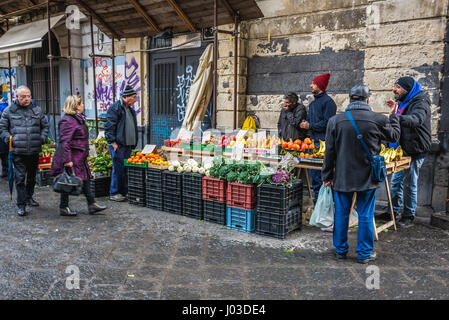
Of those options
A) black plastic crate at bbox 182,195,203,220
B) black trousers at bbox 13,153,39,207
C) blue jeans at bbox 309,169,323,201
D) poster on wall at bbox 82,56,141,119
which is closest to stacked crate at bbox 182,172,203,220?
black plastic crate at bbox 182,195,203,220

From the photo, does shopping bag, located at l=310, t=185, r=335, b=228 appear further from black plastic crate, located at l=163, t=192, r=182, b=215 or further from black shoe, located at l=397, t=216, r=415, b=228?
black plastic crate, located at l=163, t=192, r=182, b=215

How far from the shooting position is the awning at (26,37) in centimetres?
945

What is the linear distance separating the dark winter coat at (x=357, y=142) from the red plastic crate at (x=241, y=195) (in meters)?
1.30

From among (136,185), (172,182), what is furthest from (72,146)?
(172,182)

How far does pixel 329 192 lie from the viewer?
17.8ft

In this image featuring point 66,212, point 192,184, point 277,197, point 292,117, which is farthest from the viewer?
point 292,117

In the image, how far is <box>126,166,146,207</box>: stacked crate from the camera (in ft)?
21.9

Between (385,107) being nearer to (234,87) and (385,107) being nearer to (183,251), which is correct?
(234,87)

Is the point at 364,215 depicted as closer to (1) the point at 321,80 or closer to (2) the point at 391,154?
(2) the point at 391,154

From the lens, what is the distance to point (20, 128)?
6047 millimetres

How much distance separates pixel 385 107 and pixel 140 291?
4834 millimetres

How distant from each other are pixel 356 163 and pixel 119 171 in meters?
4.34
